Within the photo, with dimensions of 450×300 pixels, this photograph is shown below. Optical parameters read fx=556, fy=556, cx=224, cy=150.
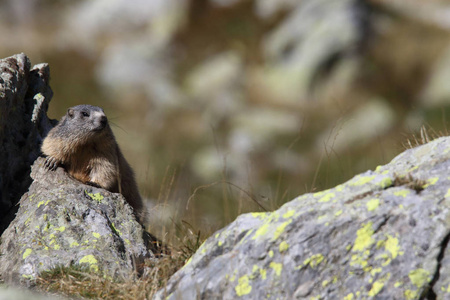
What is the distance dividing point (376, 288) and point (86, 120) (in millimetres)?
5106

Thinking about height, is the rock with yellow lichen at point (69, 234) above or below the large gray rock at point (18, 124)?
below

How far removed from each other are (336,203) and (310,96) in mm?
31091

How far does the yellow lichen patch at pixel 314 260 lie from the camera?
3934mm

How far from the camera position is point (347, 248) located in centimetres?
393

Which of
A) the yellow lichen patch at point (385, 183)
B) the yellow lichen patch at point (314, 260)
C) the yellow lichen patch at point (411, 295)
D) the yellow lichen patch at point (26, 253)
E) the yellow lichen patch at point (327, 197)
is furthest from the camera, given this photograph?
the yellow lichen patch at point (26, 253)

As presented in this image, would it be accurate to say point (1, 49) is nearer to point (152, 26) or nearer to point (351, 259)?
point (152, 26)

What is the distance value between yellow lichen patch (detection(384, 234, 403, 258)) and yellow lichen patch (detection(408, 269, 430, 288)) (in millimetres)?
165

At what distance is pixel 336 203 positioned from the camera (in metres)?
4.18

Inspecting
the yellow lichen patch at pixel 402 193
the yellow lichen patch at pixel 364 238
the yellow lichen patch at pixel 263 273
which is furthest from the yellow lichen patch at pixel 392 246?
the yellow lichen patch at pixel 263 273

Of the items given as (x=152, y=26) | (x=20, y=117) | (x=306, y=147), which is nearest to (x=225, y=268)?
(x=20, y=117)

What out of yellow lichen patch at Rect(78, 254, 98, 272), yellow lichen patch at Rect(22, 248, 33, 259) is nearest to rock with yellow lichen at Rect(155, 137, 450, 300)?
yellow lichen patch at Rect(78, 254, 98, 272)

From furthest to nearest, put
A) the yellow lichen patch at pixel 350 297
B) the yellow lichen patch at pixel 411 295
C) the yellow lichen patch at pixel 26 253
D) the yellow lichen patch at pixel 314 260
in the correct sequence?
the yellow lichen patch at pixel 26 253
the yellow lichen patch at pixel 314 260
the yellow lichen patch at pixel 350 297
the yellow lichen patch at pixel 411 295

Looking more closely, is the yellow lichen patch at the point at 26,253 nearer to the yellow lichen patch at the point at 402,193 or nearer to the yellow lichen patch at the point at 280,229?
the yellow lichen patch at the point at 280,229

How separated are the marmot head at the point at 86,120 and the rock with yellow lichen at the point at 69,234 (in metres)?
1.00
